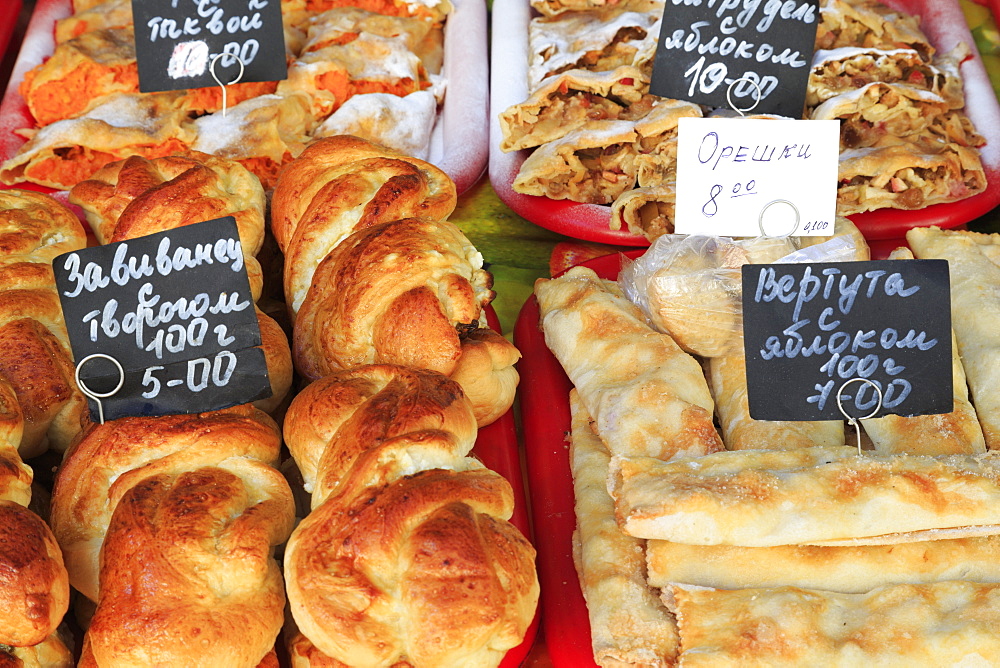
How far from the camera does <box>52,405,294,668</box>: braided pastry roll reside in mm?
1443

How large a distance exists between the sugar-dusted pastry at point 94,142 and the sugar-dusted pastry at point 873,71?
2.05 metres

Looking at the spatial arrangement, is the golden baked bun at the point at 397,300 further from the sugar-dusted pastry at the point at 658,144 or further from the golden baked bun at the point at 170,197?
the sugar-dusted pastry at the point at 658,144

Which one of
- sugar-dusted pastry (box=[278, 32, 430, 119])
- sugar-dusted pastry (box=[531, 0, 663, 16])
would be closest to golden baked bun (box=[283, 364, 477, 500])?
sugar-dusted pastry (box=[278, 32, 430, 119])

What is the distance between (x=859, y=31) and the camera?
3.26 metres

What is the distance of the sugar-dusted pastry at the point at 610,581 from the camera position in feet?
5.41

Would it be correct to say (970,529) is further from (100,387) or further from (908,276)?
(100,387)

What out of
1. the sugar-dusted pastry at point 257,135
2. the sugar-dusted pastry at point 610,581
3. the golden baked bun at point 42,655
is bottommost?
the sugar-dusted pastry at point 610,581

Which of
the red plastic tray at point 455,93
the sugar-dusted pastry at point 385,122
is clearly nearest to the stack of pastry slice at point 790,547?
the red plastic tray at point 455,93

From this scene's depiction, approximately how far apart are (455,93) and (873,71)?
1.42 metres

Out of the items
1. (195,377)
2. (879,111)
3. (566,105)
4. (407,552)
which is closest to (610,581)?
(407,552)

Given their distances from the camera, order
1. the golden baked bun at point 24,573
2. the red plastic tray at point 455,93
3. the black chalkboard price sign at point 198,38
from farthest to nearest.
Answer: the red plastic tray at point 455,93 < the black chalkboard price sign at point 198,38 < the golden baked bun at point 24,573

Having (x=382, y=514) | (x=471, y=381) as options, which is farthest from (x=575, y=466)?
(x=382, y=514)

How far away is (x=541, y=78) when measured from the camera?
3215 millimetres

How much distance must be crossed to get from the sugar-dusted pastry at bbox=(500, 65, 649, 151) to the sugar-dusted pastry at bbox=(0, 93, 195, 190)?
41.4 inches
